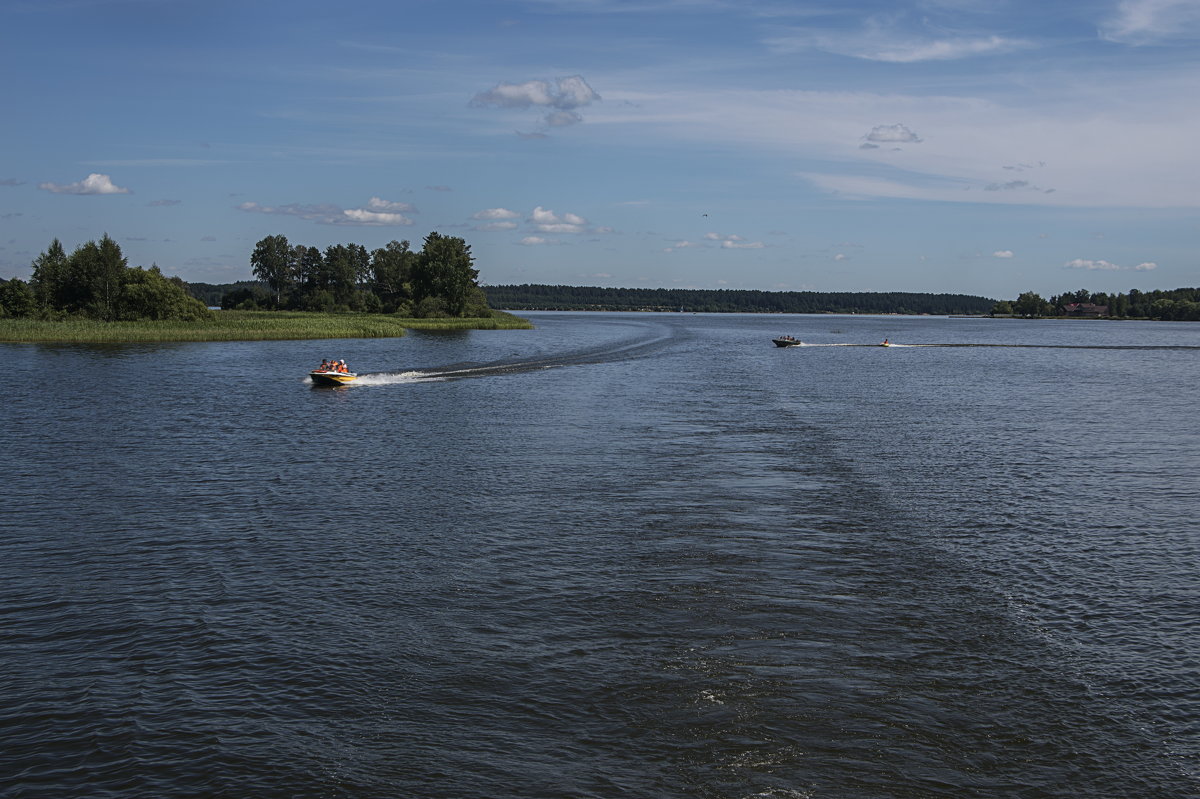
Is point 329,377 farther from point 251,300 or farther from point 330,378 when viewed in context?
point 251,300

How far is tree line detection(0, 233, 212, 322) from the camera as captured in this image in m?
110

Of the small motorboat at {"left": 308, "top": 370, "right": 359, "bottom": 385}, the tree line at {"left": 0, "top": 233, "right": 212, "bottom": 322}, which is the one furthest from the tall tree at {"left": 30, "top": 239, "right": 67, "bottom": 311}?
the small motorboat at {"left": 308, "top": 370, "right": 359, "bottom": 385}

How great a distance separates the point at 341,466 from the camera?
29.3 m

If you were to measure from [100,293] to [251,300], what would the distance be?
8185 centimetres

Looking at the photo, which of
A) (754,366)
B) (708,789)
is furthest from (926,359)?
(708,789)

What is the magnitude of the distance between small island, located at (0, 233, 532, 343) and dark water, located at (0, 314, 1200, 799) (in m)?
64.7

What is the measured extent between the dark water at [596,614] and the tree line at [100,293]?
264 ft

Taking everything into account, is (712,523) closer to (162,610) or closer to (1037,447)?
(162,610)

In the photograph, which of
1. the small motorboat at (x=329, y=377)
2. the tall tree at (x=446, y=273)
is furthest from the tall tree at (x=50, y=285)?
the small motorboat at (x=329, y=377)

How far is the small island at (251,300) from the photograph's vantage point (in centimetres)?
9669

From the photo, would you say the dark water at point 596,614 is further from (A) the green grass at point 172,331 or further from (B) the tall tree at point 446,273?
(B) the tall tree at point 446,273

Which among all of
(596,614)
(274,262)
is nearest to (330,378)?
(596,614)

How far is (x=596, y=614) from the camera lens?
15.7 meters

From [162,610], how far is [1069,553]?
18004mm
